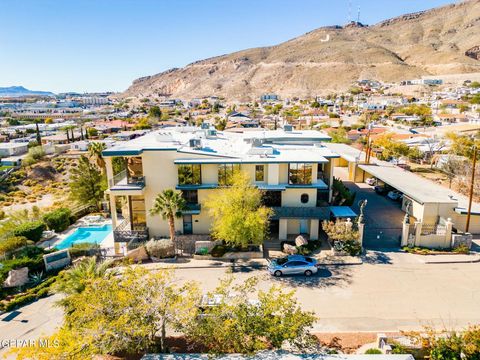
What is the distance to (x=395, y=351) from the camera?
579 inches

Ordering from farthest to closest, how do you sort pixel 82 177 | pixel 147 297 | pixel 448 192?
pixel 82 177
pixel 448 192
pixel 147 297

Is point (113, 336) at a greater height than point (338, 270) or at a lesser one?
greater

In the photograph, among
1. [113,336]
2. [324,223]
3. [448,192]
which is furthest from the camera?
[448,192]

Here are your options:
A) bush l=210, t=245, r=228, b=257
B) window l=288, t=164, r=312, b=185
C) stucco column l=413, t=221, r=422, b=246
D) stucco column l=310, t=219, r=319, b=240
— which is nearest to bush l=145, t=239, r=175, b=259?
bush l=210, t=245, r=228, b=257

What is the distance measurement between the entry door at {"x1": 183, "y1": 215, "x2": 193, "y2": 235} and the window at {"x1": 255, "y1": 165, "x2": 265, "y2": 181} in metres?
6.80

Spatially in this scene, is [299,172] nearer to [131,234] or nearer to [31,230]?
[131,234]

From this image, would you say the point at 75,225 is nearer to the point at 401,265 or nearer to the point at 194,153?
the point at 194,153

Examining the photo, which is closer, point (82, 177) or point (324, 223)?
point (324, 223)

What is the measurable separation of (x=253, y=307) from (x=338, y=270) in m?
11.5

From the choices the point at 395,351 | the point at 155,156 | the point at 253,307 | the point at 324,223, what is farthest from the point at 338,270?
the point at 155,156

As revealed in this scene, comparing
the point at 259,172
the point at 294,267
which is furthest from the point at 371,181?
the point at 294,267

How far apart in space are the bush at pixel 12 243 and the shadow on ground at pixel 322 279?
2105 cm

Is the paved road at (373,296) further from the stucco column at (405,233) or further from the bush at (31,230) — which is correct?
the bush at (31,230)

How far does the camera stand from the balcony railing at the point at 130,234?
2730cm
